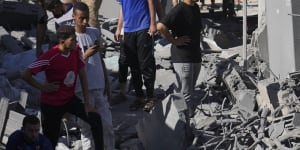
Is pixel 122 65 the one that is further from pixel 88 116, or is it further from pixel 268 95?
pixel 88 116

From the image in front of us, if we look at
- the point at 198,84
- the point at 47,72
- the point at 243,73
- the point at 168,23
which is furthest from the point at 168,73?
the point at 47,72

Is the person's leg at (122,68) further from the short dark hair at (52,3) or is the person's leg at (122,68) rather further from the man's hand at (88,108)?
the man's hand at (88,108)

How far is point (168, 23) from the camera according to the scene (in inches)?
286

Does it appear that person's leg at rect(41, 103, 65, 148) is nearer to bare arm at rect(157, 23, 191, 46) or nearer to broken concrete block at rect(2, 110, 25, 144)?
broken concrete block at rect(2, 110, 25, 144)

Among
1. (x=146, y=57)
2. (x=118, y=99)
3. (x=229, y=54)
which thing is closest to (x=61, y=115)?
(x=146, y=57)

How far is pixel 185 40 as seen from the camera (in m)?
7.33

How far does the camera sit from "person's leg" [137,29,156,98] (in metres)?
8.18

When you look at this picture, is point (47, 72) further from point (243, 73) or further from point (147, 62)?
point (243, 73)

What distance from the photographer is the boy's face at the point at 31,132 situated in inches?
212

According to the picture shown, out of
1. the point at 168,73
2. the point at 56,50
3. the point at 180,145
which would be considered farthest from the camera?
the point at 168,73

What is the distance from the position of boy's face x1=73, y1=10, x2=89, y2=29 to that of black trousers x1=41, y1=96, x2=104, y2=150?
2.08ft

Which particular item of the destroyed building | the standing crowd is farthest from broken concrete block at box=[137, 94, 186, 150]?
the standing crowd

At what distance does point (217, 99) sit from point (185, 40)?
178cm

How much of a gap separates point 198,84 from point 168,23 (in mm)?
2228
